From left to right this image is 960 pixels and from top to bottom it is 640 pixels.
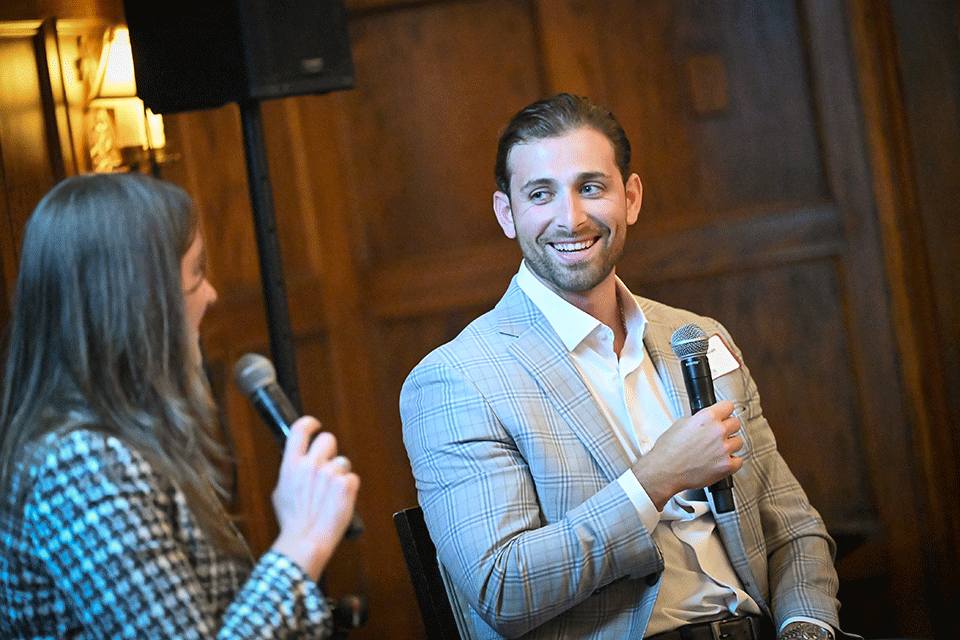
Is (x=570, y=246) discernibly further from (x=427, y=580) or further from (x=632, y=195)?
(x=427, y=580)

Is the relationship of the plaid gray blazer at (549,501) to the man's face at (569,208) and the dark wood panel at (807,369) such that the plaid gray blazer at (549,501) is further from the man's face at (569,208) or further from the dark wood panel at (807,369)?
the dark wood panel at (807,369)

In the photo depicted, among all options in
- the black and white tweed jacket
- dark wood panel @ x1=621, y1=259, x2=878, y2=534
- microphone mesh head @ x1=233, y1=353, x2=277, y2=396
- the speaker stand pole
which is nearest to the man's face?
the speaker stand pole

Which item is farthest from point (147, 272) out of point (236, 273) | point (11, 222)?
point (236, 273)

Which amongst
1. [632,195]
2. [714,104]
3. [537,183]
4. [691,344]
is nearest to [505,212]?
[537,183]

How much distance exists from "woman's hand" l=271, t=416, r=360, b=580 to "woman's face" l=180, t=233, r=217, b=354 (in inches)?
8.7

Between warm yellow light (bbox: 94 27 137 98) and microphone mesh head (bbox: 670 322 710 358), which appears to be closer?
microphone mesh head (bbox: 670 322 710 358)

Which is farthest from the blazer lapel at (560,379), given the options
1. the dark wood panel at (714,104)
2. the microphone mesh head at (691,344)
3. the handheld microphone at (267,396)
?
the dark wood panel at (714,104)

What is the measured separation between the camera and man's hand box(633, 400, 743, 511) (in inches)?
66.1

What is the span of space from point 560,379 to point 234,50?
44.7 inches

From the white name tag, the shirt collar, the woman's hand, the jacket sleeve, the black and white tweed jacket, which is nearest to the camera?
the black and white tweed jacket

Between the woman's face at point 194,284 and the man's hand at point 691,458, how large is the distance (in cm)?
80

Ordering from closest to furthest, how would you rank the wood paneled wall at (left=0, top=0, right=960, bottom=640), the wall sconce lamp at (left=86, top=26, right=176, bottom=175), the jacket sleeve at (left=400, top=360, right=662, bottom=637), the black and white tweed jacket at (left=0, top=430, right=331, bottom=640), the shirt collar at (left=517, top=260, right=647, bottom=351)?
the black and white tweed jacket at (left=0, top=430, right=331, bottom=640)
the jacket sleeve at (left=400, top=360, right=662, bottom=637)
the shirt collar at (left=517, top=260, right=647, bottom=351)
the wall sconce lamp at (left=86, top=26, right=176, bottom=175)
the wood paneled wall at (left=0, top=0, right=960, bottom=640)

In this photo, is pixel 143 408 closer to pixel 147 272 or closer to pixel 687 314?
pixel 147 272

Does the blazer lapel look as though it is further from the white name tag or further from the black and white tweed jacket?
the black and white tweed jacket
